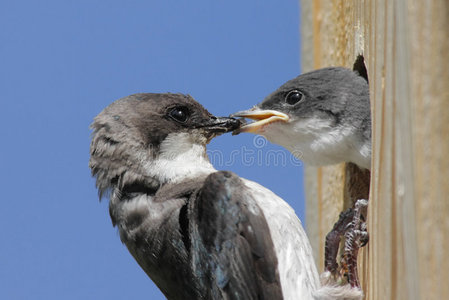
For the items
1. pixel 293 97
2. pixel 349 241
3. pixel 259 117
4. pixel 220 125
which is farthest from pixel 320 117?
pixel 349 241

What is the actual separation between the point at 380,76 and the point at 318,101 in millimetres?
1131

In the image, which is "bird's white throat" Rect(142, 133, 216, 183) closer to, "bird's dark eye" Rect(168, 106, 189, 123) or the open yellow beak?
"bird's dark eye" Rect(168, 106, 189, 123)

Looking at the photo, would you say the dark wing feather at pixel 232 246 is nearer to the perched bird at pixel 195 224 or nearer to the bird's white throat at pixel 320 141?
the perched bird at pixel 195 224

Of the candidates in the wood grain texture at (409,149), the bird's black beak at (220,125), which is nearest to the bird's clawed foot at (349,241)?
the wood grain texture at (409,149)

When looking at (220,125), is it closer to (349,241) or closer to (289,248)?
(289,248)

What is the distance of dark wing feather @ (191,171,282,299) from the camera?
268 cm

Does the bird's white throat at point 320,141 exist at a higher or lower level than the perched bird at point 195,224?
higher

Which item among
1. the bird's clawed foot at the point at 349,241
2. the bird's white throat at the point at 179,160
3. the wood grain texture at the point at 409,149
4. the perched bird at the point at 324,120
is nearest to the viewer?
the wood grain texture at the point at 409,149

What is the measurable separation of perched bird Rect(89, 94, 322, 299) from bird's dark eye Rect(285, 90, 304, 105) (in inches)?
19.9

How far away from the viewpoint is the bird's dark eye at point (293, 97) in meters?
3.33

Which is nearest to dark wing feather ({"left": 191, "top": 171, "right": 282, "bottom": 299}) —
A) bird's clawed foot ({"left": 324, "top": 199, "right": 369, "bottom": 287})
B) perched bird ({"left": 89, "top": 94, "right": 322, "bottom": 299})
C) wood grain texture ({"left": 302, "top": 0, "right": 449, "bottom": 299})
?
perched bird ({"left": 89, "top": 94, "right": 322, "bottom": 299})

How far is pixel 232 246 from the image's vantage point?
2.71m

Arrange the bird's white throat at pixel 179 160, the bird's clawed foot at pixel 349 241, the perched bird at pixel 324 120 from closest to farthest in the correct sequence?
the bird's clawed foot at pixel 349 241 → the perched bird at pixel 324 120 → the bird's white throat at pixel 179 160

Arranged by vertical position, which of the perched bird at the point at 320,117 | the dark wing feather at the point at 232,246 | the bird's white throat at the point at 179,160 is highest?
the perched bird at the point at 320,117
